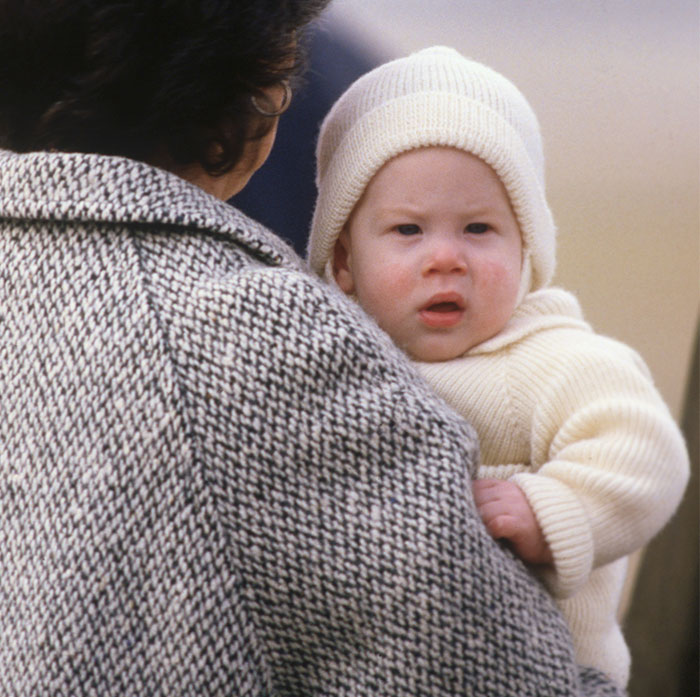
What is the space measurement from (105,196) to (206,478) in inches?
11.9

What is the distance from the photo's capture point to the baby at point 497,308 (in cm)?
119

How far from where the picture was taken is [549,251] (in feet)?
4.84

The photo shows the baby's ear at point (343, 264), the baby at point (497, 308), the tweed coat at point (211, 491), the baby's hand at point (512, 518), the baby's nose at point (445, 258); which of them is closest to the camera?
the tweed coat at point (211, 491)

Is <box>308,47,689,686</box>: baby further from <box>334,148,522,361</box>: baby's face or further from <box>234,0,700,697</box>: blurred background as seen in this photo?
<box>234,0,700,697</box>: blurred background

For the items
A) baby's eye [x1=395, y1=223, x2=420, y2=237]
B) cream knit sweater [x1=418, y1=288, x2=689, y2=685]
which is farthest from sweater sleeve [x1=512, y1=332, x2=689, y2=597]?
baby's eye [x1=395, y1=223, x2=420, y2=237]

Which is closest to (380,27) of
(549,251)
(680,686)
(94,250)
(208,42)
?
(549,251)

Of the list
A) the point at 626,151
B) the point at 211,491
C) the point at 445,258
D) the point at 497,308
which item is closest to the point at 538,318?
the point at 497,308

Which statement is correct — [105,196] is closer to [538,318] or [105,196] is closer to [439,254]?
[439,254]

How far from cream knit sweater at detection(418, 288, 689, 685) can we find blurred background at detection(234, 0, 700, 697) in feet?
3.62

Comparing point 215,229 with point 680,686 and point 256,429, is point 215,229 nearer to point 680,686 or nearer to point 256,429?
point 256,429

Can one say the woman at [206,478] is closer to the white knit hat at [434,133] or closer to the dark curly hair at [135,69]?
the dark curly hair at [135,69]

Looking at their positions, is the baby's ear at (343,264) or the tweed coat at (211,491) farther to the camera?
the baby's ear at (343,264)

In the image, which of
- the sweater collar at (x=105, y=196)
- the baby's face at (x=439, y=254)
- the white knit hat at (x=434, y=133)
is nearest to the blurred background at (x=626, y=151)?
the white knit hat at (x=434, y=133)

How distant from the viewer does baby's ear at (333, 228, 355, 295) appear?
4.83 ft
